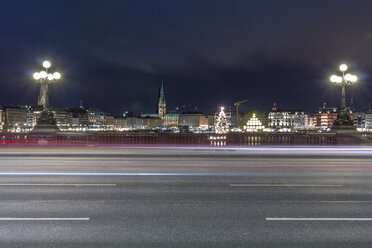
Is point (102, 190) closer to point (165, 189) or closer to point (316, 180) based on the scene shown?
point (165, 189)

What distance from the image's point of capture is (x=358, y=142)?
30.5m

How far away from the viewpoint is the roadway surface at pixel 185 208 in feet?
21.5

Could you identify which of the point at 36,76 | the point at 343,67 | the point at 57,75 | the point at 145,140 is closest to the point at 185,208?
the point at 57,75

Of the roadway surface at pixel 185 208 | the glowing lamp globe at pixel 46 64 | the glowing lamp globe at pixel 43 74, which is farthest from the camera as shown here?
the glowing lamp globe at pixel 46 64

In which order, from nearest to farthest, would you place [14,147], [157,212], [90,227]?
1. [90,227]
2. [157,212]
3. [14,147]

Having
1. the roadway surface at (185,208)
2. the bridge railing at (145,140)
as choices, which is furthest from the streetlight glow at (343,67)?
the roadway surface at (185,208)

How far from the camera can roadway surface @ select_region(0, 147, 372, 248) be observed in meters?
6.57

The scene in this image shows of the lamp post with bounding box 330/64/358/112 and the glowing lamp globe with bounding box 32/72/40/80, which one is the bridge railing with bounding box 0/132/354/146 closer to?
the lamp post with bounding box 330/64/358/112

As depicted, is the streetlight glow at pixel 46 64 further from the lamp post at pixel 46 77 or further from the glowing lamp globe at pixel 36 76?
the glowing lamp globe at pixel 36 76

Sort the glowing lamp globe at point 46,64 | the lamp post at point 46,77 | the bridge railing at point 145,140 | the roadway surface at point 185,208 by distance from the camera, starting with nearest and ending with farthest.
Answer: the roadway surface at point 185,208
the lamp post at point 46,77
the glowing lamp globe at point 46,64
the bridge railing at point 145,140

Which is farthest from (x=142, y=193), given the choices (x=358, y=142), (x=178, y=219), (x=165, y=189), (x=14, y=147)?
(x=358, y=142)

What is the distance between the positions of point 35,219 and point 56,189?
3513mm

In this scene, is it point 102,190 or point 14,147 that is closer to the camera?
point 102,190

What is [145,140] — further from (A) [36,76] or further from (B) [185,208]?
(B) [185,208]
